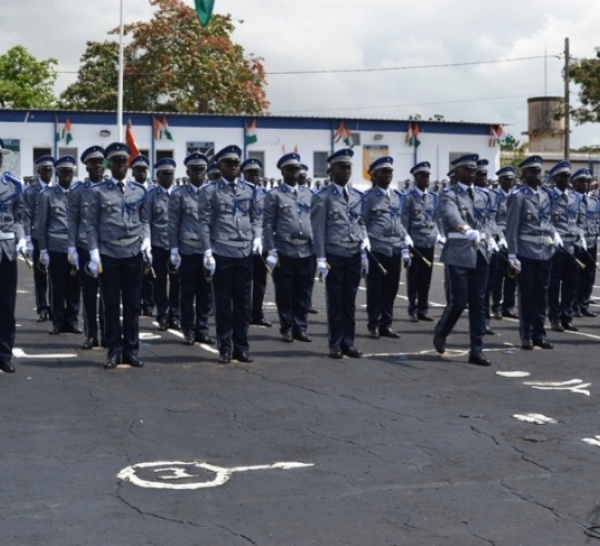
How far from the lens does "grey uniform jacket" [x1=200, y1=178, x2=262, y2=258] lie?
12203mm

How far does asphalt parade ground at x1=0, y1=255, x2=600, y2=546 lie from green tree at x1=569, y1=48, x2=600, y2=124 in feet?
113

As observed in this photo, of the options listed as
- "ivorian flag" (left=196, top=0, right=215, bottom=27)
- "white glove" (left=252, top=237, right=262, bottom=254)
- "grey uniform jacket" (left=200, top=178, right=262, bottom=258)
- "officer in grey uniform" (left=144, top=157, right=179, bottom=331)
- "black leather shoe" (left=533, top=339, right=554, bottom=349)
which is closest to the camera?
"grey uniform jacket" (left=200, top=178, right=262, bottom=258)

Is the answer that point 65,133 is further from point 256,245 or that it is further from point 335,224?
point 335,224

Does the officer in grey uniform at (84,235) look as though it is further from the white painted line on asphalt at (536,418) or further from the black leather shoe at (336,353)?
the white painted line on asphalt at (536,418)

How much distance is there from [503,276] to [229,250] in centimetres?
592

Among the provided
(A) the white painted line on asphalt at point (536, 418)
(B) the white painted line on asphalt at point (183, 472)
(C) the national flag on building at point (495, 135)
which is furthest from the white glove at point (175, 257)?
(C) the national flag on building at point (495, 135)

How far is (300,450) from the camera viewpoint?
26.2 ft

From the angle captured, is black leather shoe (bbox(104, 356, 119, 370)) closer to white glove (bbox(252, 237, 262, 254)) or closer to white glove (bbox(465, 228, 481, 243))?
white glove (bbox(252, 237, 262, 254))

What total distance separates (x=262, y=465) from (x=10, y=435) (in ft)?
6.78

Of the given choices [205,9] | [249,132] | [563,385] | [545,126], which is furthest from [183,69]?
[563,385]

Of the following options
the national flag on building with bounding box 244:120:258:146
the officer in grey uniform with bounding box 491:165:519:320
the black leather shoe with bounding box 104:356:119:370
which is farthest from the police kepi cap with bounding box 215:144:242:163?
the national flag on building with bounding box 244:120:258:146

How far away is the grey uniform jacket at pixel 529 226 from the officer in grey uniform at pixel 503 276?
112 inches

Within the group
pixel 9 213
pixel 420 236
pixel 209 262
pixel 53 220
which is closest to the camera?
pixel 9 213

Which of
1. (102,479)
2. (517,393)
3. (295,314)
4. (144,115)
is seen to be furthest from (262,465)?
(144,115)
